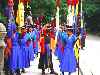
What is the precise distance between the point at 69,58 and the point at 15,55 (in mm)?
1941

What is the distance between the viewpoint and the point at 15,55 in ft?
59.6

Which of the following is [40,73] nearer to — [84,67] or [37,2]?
[84,67]

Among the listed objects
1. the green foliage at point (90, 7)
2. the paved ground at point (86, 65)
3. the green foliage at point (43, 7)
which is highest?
the green foliage at point (43, 7)

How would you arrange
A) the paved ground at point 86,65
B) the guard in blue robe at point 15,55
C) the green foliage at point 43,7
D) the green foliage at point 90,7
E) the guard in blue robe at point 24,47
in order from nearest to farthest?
1. the guard in blue robe at point 15,55
2. the guard in blue robe at point 24,47
3. the paved ground at point 86,65
4. the green foliage at point 43,7
5. the green foliage at point 90,7

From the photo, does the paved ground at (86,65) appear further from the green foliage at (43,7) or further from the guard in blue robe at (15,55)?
the green foliage at (43,7)

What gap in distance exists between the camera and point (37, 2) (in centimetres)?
3638

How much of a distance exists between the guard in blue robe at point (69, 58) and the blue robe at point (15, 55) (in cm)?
162

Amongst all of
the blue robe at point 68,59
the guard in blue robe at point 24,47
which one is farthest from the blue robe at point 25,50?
the blue robe at point 68,59

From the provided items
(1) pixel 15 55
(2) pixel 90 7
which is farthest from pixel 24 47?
(2) pixel 90 7

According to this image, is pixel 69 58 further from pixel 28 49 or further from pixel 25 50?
pixel 28 49

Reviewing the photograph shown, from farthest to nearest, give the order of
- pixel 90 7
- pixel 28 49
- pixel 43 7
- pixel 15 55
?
pixel 90 7 < pixel 43 7 < pixel 28 49 < pixel 15 55

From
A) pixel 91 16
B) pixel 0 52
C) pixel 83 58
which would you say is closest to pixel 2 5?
pixel 83 58

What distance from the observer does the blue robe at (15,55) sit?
1780 centimetres

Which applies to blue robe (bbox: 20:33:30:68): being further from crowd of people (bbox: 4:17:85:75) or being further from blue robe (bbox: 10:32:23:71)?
blue robe (bbox: 10:32:23:71)
